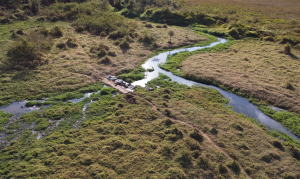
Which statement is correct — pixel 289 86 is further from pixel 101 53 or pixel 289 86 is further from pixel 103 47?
pixel 103 47

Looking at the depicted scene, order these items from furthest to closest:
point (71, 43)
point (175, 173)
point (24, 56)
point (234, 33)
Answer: point (234, 33), point (71, 43), point (24, 56), point (175, 173)

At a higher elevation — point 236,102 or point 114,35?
point 114,35

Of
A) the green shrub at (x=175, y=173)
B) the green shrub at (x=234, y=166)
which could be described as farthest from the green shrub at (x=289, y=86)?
the green shrub at (x=175, y=173)

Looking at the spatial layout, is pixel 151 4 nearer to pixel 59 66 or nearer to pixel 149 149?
pixel 59 66

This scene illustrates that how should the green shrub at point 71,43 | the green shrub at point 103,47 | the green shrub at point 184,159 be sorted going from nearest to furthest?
1. the green shrub at point 184,159
2. the green shrub at point 103,47
3. the green shrub at point 71,43

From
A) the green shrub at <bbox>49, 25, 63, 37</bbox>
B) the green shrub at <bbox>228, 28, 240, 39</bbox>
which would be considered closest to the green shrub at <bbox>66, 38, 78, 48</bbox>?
A: the green shrub at <bbox>49, 25, 63, 37</bbox>

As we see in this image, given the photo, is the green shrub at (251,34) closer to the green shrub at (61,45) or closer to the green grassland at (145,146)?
the green grassland at (145,146)

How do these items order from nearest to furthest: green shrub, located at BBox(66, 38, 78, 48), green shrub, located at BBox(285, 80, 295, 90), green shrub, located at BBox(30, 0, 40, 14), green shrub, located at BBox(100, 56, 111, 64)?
green shrub, located at BBox(285, 80, 295, 90)
green shrub, located at BBox(100, 56, 111, 64)
green shrub, located at BBox(66, 38, 78, 48)
green shrub, located at BBox(30, 0, 40, 14)

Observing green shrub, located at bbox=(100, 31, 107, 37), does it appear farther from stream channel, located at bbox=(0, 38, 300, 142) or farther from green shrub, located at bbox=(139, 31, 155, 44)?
stream channel, located at bbox=(0, 38, 300, 142)

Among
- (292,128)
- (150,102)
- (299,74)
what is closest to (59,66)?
(150,102)

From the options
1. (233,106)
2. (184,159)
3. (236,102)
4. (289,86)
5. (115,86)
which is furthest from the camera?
(115,86)

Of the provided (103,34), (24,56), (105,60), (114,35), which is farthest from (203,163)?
(103,34)
